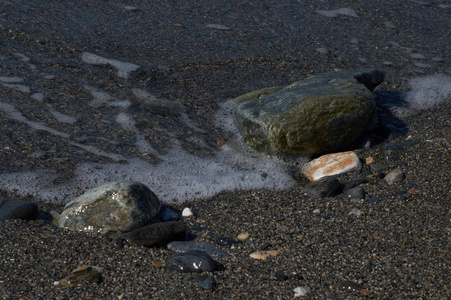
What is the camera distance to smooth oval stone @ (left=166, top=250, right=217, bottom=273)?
8.50ft

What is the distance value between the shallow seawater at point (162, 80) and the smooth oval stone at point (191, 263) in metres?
0.85

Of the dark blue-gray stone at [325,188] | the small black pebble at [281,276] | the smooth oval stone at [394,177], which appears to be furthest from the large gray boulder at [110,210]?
the smooth oval stone at [394,177]

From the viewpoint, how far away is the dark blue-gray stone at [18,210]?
293 centimetres

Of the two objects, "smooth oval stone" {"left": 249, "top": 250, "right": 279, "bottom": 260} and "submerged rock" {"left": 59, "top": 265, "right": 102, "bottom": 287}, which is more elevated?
"submerged rock" {"left": 59, "top": 265, "right": 102, "bottom": 287}

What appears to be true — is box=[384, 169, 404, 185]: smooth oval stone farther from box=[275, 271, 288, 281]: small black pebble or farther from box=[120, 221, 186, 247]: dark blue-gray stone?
box=[120, 221, 186, 247]: dark blue-gray stone

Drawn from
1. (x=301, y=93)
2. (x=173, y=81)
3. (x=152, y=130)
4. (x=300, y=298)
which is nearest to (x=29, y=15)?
(x=173, y=81)

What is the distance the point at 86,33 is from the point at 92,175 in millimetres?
2639

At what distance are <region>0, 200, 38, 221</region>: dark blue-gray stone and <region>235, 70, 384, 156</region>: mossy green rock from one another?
176 centimetres

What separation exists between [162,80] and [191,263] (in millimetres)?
2763

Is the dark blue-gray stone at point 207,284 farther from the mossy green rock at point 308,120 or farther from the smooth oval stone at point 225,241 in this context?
the mossy green rock at point 308,120

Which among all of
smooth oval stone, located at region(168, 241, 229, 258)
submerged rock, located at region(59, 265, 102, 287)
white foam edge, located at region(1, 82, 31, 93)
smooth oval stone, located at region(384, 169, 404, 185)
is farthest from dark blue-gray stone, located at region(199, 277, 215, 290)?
white foam edge, located at region(1, 82, 31, 93)

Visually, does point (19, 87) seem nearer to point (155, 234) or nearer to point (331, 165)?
point (155, 234)

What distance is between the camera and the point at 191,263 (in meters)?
2.61

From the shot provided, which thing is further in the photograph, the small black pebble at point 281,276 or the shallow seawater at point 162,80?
the shallow seawater at point 162,80
